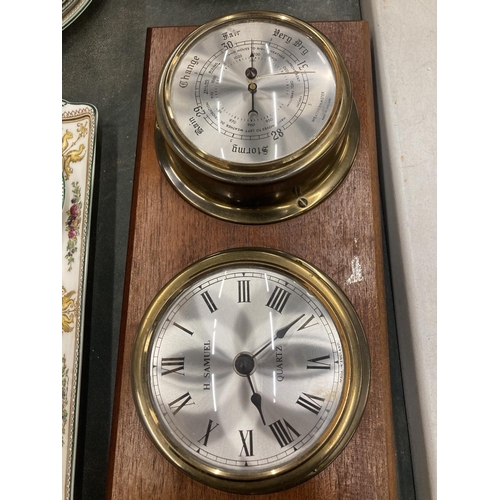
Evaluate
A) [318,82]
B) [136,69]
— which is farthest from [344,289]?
[136,69]

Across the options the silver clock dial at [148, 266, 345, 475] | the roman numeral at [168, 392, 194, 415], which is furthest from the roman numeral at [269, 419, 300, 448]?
the roman numeral at [168, 392, 194, 415]

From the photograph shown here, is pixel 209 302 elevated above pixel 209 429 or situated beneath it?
elevated above

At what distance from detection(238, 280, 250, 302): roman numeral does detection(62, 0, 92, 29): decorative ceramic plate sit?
73 cm

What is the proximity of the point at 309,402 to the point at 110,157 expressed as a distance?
0.66m

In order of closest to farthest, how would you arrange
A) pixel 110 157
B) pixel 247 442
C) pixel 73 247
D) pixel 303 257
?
pixel 247 442 < pixel 303 257 < pixel 73 247 < pixel 110 157

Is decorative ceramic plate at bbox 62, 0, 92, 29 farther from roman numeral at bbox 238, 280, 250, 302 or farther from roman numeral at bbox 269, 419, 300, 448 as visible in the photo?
roman numeral at bbox 269, 419, 300, 448

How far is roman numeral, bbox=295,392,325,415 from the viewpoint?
2.46 ft

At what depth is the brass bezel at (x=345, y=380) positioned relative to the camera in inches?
28.9

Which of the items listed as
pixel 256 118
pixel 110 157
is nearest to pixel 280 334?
pixel 256 118

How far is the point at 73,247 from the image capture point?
103 centimetres

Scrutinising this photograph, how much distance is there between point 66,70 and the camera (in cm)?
123

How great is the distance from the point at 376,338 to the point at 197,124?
0.39 m

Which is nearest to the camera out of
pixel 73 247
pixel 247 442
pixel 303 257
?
pixel 247 442

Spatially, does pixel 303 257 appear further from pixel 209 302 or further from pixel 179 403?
pixel 179 403
